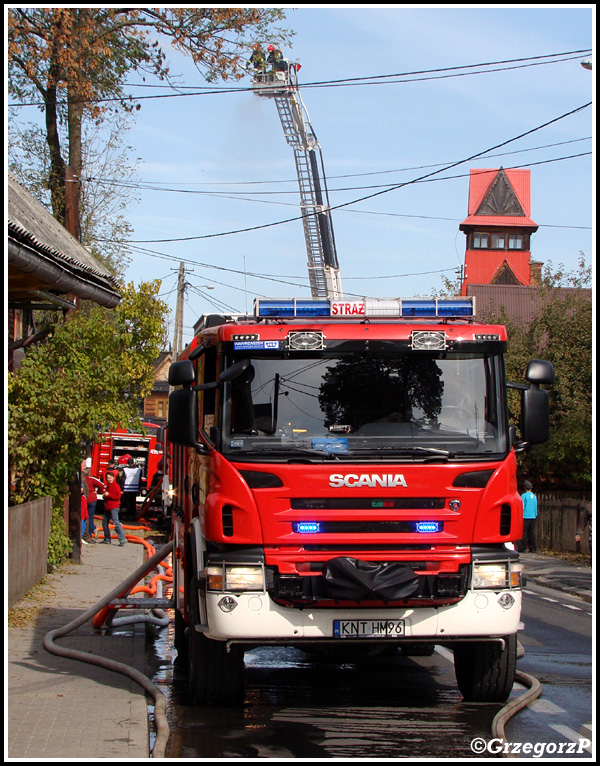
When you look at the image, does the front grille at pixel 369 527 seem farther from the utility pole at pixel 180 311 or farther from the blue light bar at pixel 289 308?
the utility pole at pixel 180 311

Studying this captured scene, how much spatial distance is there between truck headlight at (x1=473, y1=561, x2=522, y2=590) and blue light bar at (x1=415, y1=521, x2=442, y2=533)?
37 cm

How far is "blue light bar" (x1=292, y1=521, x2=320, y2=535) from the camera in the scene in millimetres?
6785

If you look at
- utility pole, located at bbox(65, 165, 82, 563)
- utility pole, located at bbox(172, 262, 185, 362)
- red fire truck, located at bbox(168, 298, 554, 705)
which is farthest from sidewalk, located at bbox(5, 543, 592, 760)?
utility pole, located at bbox(172, 262, 185, 362)

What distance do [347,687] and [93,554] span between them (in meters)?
13.8

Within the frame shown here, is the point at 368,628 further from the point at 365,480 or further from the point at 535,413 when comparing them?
the point at 535,413

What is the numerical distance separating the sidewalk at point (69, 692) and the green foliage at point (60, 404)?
202 centimetres

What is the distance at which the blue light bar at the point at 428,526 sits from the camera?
6887 millimetres

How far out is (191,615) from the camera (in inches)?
302

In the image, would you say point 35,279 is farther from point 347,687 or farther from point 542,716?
point 542,716

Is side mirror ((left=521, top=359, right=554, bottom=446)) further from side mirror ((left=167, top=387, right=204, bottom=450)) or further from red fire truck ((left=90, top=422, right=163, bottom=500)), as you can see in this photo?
red fire truck ((left=90, top=422, right=163, bottom=500))

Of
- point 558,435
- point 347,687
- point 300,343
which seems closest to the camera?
point 300,343

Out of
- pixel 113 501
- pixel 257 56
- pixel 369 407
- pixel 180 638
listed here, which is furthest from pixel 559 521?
pixel 369 407

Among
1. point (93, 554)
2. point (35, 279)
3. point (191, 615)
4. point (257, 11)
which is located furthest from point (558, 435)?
point (191, 615)

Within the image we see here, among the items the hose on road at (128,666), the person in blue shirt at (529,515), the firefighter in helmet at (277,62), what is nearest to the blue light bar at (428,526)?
the hose on road at (128,666)
